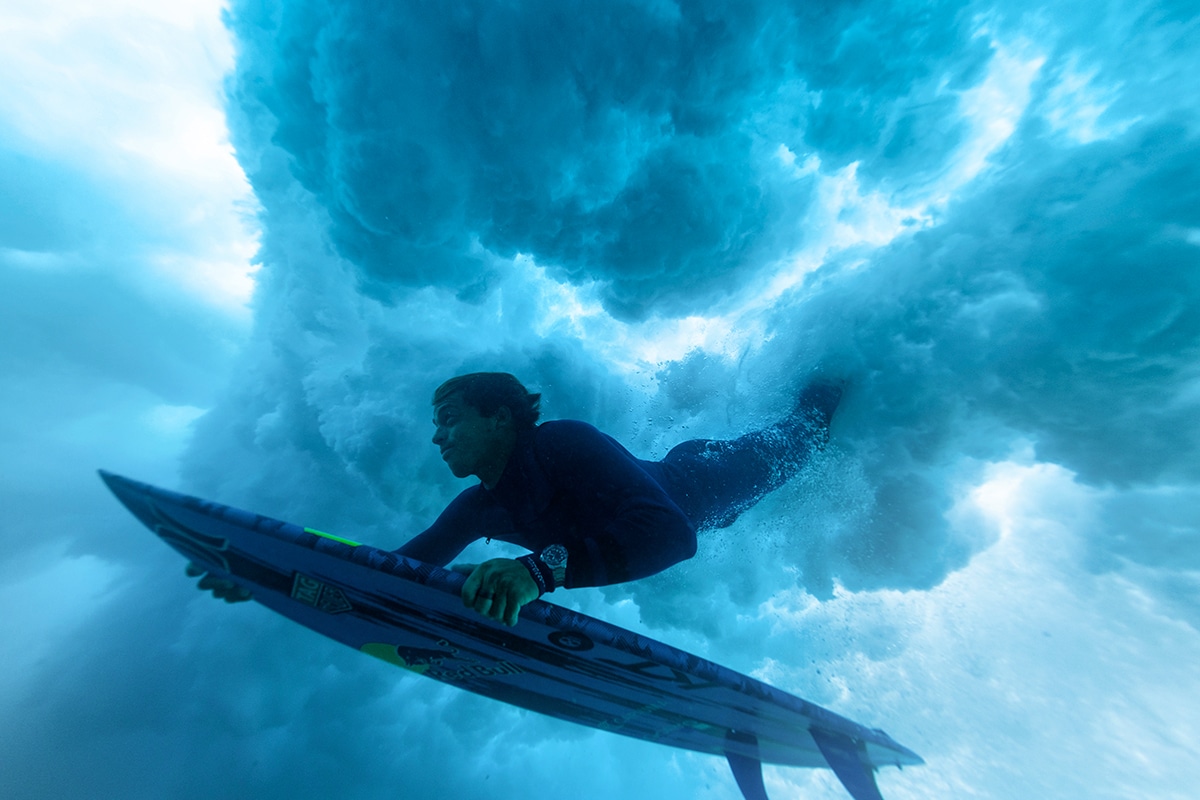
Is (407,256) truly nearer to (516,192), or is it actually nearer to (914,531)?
(516,192)

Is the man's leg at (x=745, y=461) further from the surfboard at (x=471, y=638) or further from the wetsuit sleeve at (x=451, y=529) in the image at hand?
the wetsuit sleeve at (x=451, y=529)

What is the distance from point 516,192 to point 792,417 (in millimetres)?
7103

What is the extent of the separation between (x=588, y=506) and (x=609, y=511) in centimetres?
22

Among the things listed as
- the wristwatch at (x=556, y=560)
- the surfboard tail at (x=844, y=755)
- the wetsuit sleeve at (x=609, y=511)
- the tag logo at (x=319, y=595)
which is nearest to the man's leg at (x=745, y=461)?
the surfboard tail at (x=844, y=755)

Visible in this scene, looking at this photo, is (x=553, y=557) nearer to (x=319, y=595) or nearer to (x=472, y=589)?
(x=472, y=589)

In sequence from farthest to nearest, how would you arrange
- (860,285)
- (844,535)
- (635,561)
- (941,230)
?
1. (844,535)
2. (860,285)
3. (941,230)
4. (635,561)

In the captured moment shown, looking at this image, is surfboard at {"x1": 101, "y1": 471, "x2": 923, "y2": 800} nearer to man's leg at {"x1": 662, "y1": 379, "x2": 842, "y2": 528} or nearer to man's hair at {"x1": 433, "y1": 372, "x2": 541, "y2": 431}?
man's hair at {"x1": 433, "y1": 372, "x2": 541, "y2": 431}

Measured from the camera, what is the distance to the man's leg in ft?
16.5

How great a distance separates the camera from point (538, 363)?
10.6 m

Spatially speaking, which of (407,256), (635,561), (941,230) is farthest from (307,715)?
(941,230)

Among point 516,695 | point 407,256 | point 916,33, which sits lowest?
point 516,695

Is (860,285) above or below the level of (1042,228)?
above

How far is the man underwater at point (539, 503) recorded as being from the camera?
1792mm

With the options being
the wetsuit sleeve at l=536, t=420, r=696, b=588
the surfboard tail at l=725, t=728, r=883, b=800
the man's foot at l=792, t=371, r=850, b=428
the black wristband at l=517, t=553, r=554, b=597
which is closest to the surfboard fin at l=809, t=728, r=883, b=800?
the surfboard tail at l=725, t=728, r=883, b=800
